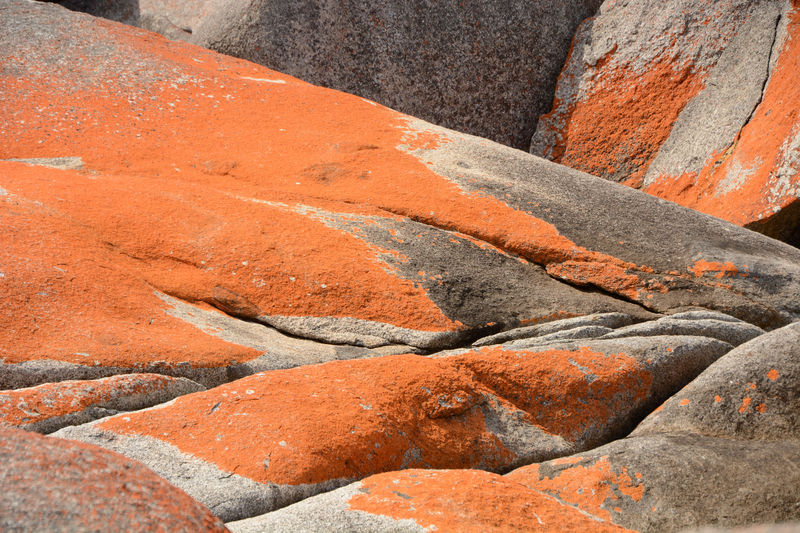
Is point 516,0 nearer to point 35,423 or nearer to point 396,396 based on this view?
point 396,396

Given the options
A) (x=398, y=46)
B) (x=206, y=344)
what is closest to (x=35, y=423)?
(x=206, y=344)

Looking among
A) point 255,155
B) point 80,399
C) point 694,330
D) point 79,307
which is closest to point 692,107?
point 694,330

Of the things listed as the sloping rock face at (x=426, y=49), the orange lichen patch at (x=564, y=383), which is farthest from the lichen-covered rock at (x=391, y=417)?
the sloping rock face at (x=426, y=49)

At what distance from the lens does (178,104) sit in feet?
16.3

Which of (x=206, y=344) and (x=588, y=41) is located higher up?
(x=588, y=41)

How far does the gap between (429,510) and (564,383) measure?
3.83ft

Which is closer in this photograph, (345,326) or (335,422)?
(335,422)

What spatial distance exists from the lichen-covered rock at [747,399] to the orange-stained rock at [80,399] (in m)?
1.78

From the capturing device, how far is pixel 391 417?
2627mm

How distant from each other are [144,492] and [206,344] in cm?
144

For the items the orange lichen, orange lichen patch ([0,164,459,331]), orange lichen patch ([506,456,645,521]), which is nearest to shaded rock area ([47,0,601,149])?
the orange lichen

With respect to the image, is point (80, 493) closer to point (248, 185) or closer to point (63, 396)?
point (63, 396)

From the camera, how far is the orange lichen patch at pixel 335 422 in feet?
7.65

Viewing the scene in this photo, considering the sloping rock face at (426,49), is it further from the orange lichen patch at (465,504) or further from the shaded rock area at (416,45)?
the orange lichen patch at (465,504)
